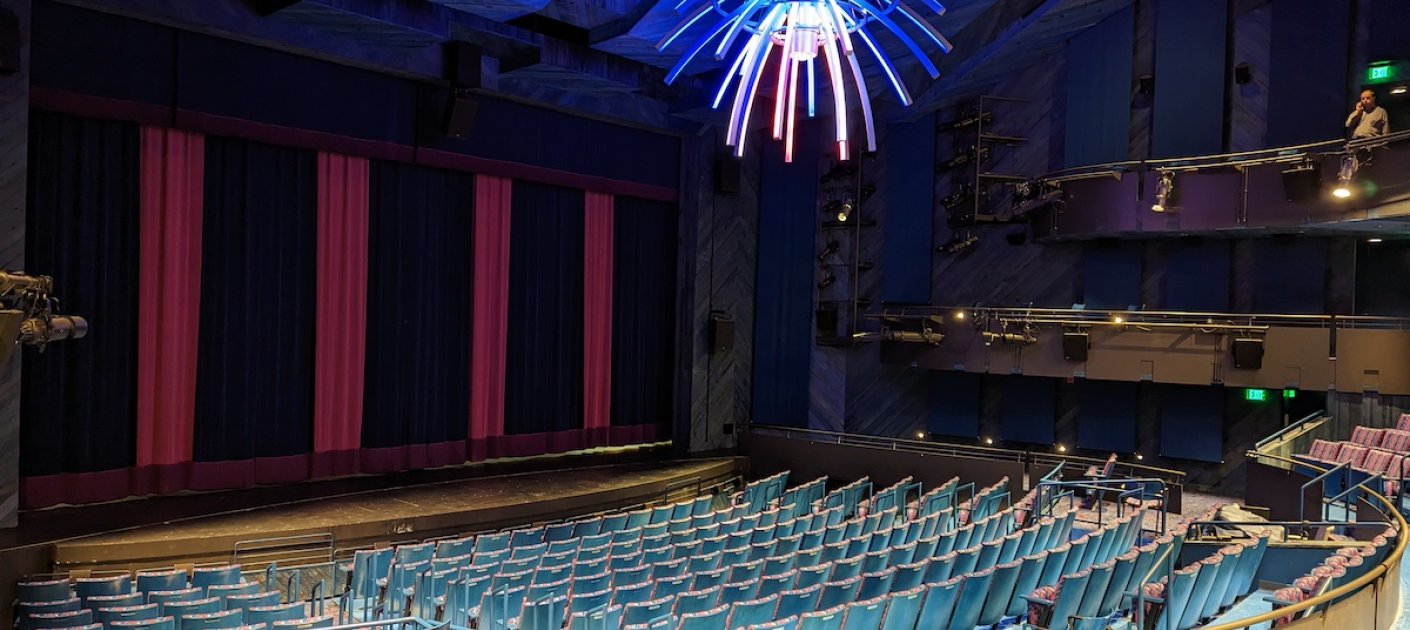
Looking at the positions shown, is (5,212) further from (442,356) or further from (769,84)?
(769,84)

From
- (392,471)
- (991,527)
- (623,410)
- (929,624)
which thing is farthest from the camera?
(623,410)

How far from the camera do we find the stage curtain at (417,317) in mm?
15664

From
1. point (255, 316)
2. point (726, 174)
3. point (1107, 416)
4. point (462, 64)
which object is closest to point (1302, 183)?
point (1107, 416)

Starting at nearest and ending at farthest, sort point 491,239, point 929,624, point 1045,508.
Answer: point 929,624
point 1045,508
point 491,239

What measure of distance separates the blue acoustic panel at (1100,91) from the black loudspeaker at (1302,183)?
310 centimetres

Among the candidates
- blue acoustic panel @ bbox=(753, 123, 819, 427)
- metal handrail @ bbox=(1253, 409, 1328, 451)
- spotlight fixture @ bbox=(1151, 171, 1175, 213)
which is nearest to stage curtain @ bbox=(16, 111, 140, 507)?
blue acoustic panel @ bbox=(753, 123, 819, 427)

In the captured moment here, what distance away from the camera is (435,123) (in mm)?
15836

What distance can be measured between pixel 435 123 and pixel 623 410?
611cm

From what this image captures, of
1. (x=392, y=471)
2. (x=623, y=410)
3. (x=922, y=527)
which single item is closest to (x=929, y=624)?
(x=922, y=527)

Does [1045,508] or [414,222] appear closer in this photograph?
[1045,508]

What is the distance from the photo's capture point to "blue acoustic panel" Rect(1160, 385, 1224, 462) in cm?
1698

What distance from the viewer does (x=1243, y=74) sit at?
54.1 ft

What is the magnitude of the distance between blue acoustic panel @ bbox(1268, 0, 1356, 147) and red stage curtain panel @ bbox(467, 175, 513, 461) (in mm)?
11942

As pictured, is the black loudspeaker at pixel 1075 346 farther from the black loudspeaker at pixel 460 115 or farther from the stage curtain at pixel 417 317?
the black loudspeaker at pixel 460 115
